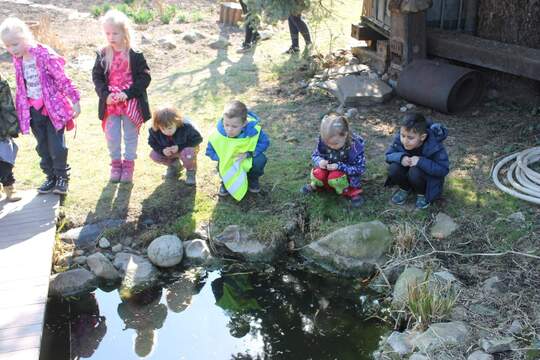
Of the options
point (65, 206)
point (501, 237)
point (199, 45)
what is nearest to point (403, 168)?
point (501, 237)

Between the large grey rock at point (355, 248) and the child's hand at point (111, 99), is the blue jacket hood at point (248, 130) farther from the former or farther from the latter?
the large grey rock at point (355, 248)

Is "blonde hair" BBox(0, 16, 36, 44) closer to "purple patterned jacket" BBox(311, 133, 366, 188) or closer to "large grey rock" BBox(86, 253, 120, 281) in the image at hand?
"large grey rock" BBox(86, 253, 120, 281)

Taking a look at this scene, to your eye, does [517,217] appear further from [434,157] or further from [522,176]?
[434,157]

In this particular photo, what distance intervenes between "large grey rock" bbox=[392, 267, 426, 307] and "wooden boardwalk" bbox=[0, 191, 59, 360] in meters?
2.40

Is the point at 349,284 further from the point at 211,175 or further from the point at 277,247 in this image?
the point at 211,175

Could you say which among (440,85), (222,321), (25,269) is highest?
(440,85)

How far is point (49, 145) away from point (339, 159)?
2.54 meters

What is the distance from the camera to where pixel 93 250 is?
502 centimetres

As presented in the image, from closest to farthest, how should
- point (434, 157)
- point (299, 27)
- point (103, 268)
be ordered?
point (103, 268) → point (434, 157) → point (299, 27)

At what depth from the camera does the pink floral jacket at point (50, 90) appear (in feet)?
16.6

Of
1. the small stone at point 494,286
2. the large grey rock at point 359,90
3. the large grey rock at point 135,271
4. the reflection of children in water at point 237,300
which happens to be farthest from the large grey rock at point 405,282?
the large grey rock at point 359,90

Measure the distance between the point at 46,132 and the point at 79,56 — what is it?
16.6ft

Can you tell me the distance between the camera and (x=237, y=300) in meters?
4.65

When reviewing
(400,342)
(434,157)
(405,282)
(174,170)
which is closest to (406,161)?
(434,157)
